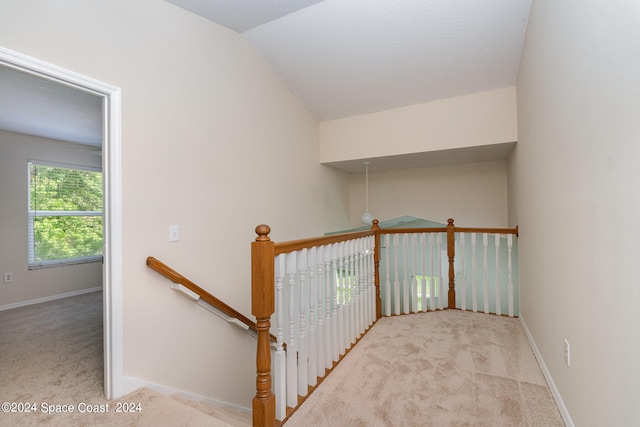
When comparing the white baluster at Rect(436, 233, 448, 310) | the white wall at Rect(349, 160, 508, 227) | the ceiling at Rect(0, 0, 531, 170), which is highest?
the ceiling at Rect(0, 0, 531, 170)

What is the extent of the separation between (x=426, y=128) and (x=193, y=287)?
9.80 feet

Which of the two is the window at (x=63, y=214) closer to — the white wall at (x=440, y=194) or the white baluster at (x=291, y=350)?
the white wall at (x=440, y=194)

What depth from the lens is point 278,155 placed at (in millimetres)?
3260

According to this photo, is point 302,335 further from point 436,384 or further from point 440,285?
point 440,285

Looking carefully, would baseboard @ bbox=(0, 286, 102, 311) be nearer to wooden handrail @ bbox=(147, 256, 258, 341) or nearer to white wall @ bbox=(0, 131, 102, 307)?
white wall @ bbox=(0, 131, 102, 307)

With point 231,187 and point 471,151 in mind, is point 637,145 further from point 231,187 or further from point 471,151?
point 471,151

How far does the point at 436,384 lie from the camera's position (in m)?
1.84

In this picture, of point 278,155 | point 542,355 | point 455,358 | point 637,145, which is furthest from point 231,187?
point 542,355

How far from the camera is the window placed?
393cm

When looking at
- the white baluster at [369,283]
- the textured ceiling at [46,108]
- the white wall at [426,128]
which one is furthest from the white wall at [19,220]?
the white baluster at [369,283]

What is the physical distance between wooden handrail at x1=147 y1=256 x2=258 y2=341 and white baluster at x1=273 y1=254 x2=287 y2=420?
0.16 m

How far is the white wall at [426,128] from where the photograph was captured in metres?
3.04

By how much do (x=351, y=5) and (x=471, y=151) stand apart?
84.4 inches

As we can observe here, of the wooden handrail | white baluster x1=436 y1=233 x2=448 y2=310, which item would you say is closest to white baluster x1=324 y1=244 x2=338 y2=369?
the wooden handrail
